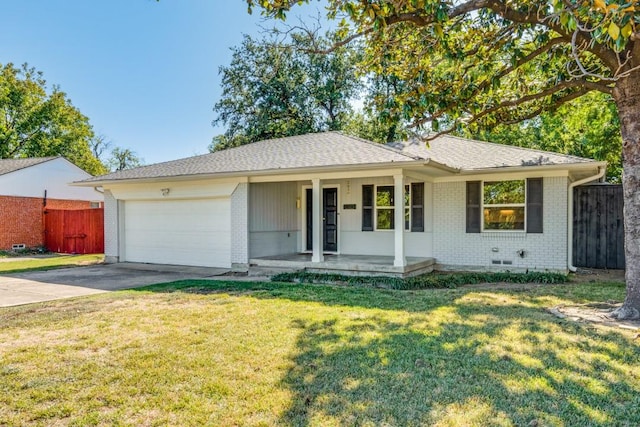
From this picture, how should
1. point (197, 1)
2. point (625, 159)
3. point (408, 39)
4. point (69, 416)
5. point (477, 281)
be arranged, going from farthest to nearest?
point (197, 1)
point (477, 281)
point (408, 39)
point (625, 159)
point (69, 416)

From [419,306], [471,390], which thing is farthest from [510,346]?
[419,306]

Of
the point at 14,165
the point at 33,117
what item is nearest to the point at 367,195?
the point at 14,165

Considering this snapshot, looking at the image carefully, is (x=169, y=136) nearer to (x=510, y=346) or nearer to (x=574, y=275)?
(x=574, y=275)

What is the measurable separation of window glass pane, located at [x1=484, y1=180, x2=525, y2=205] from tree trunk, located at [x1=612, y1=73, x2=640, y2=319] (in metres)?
4.42

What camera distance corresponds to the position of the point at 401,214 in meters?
9.35

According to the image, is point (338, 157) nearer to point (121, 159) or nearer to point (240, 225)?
point (240, 225)

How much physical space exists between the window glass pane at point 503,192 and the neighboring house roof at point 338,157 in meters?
0.59

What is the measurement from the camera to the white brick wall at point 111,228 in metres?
13.8

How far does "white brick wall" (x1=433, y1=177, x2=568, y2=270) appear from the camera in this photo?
32.9ft

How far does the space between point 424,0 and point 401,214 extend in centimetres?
471

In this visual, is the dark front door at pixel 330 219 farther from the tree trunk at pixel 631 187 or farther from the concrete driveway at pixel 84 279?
the tree trunk at pixel 631 187

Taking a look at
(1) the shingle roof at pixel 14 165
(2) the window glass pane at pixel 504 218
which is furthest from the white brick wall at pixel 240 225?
(1) the shingle roof at pixel 14 165

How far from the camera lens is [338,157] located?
33.7 feet

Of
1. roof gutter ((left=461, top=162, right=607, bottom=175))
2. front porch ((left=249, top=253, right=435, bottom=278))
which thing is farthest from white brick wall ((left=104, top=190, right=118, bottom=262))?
roof gutter ((left=461, top=162, right=607, bottom=175))
